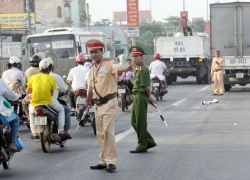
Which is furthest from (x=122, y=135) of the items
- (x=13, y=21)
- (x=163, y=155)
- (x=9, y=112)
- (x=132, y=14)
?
(x=13, y=21)

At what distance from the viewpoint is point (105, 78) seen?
11445 millimetres

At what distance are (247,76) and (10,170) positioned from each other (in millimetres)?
22964

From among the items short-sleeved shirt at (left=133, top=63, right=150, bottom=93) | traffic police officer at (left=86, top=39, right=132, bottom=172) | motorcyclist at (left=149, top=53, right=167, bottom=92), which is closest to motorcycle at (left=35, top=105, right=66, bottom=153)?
short-sleeved shirt at (left=133, top=63, right=150, bottom=93)

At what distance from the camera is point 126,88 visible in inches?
936

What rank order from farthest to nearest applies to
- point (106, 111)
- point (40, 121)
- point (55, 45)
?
point (55, 45)
point (40, 121)
point (106, 111)

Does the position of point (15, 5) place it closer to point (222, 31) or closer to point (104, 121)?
point (222, 31)

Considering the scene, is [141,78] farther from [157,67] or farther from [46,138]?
[157,67]

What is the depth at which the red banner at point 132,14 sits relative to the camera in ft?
208

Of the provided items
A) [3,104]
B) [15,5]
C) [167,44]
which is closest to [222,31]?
[167,44]

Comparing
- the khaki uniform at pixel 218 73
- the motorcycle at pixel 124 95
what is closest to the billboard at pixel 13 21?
the khaki uniform at pixel 218 73

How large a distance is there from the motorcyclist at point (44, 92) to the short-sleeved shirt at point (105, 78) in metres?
2.44

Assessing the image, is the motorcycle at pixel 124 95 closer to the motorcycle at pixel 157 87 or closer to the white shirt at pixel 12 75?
the motorcycle at pixel 157 87

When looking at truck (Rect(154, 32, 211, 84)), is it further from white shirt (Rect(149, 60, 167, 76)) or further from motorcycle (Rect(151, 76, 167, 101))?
motorcycle (Rect(151, 76, 167, 101))

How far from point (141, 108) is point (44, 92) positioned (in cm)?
169
